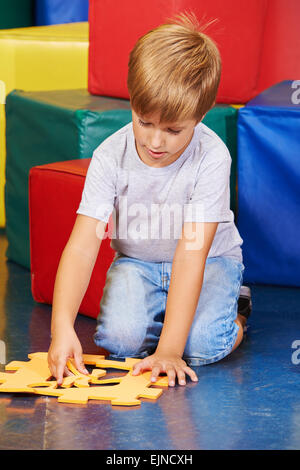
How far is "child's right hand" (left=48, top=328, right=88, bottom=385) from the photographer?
54.2 inches

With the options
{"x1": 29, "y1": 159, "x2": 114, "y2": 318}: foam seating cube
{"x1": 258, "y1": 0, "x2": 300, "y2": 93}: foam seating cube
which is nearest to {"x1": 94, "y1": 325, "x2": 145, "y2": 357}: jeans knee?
{"x1": 29, "y1": 159, "x2": 114, "y2": 318}: foam seating cube

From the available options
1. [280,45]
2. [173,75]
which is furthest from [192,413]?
[280,45]

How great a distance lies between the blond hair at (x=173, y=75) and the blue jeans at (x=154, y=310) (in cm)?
37

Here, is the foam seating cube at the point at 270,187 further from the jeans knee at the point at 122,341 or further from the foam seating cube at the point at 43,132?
the jeans knee at the point at 122,341

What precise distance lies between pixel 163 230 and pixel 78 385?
365 millimetres

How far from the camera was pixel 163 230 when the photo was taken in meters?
1.56

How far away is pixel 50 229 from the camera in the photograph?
188cm

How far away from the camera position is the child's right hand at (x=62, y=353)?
138cm

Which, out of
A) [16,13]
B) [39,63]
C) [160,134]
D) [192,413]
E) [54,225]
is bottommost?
[192,413]

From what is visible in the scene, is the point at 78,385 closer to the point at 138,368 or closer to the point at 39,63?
the point at 138,368

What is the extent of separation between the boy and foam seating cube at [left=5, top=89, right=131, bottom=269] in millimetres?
400

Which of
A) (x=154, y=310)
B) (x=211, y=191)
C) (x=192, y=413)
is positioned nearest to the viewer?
(x=192, y=413)

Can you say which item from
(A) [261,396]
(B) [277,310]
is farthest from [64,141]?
(A) [261,396]
